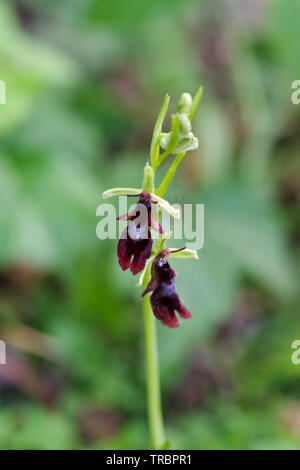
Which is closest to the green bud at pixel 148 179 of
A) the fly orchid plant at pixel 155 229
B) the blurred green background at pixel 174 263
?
the fly orchid plant at pixel 155 229

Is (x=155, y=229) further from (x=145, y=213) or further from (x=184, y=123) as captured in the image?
(x=184, y=123)

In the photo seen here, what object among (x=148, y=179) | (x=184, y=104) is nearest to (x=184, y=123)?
(x=184, y=104)

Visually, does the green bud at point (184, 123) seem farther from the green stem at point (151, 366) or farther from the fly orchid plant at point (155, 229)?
the green stem at point (151, 366)

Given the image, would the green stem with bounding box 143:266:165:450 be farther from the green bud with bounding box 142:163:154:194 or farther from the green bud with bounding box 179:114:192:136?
the green bud with bounding box 179:114:192:136

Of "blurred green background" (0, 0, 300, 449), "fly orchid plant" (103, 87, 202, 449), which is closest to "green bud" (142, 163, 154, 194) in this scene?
"fly orchid plant" (103, 87, 202, 449)

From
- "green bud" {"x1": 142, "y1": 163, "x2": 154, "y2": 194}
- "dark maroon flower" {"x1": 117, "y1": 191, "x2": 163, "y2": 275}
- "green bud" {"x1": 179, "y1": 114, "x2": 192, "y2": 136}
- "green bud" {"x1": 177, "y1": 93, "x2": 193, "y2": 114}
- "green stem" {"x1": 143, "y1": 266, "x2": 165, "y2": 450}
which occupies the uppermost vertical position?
"green bud" {"x1": 177, "y1": 93, "x2": 193, "y2": 114}
